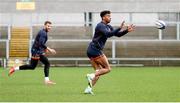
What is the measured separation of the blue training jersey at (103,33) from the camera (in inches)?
553

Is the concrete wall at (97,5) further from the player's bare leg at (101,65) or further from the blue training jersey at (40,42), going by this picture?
the player's bare leg at (101,65)

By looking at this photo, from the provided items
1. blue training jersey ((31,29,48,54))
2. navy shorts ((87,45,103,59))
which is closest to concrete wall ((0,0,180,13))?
blue training jersey ((31,29,48,54))

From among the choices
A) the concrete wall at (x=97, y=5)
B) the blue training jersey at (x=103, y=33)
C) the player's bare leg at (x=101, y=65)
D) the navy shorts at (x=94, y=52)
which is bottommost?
the player's bare leg at (x=101, y=65)

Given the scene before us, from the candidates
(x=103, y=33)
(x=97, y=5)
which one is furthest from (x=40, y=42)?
(x=97, y=5)

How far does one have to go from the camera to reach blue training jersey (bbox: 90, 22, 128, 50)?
14.0 m

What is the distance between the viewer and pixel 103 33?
47.3 ft

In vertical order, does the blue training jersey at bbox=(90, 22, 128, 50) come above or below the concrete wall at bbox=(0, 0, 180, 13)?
below

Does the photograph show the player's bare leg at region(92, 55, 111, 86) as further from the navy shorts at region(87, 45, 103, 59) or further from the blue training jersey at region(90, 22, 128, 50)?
the blue training jersey at region(90, 22, 128, 50)

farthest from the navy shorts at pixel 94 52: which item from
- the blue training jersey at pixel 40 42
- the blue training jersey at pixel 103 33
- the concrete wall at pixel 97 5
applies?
the concrete wall at pixel 97 5

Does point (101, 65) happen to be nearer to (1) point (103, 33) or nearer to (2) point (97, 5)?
(1) point (103, 33)

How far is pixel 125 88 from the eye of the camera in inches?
663

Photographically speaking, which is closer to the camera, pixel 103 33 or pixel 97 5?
pixel 103 33

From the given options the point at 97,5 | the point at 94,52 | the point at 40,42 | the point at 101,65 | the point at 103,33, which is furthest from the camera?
the point at 97,5

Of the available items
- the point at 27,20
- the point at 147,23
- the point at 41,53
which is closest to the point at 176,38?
the point at 147,23
